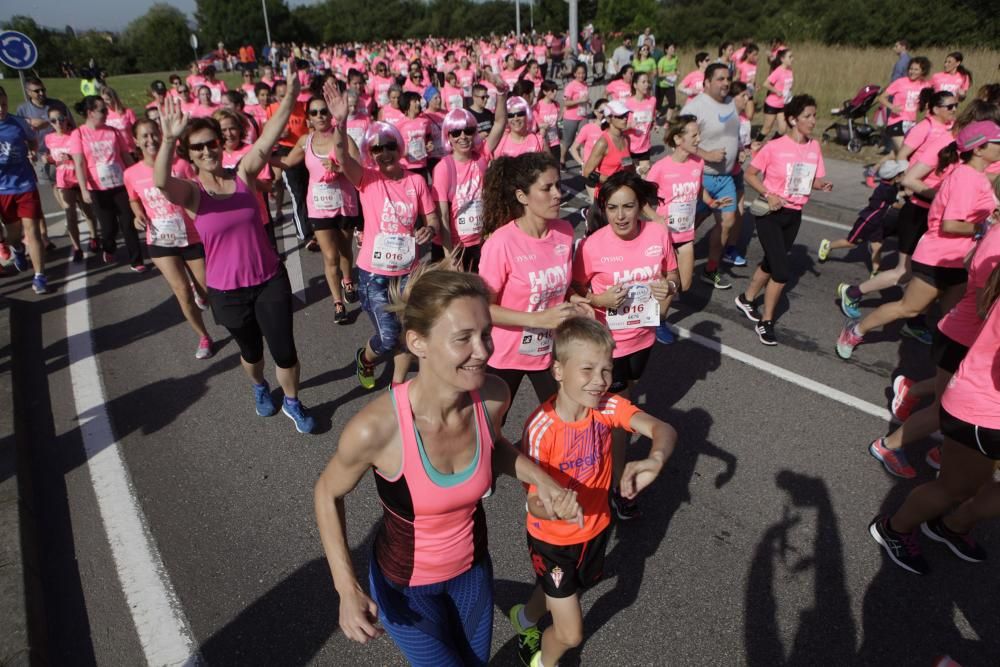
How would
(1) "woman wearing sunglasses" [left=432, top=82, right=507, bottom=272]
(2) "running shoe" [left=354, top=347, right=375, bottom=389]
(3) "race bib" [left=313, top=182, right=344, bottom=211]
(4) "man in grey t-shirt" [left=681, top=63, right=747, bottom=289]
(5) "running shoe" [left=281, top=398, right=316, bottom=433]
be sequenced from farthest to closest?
(4) "man in grey t-shirt" [left=681, top=63, right=747, bottom=289] → (3) "race bib" [left=313, top=182, right=344, bottom=211] → (1) "woman wearing sunglasses" [left=432, top=82, right=507, bottom=272] → (2) "running shoe" [left=354, top=347, right=375, bottom=389] → (5) "running shoe" [left=281, top=398, right=316, bottom=433]

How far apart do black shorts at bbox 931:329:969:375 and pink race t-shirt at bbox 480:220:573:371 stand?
2.23 metres

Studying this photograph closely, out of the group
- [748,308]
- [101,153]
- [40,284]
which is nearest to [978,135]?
[748,308]

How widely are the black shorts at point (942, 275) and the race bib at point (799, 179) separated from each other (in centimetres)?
133

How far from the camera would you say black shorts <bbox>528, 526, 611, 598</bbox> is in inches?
98.3

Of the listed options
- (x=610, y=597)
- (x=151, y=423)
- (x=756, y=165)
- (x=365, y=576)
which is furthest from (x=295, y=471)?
(x=756, y=165)

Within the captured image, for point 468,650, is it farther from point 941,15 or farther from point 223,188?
point 941,15

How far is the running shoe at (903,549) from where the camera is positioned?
325cm

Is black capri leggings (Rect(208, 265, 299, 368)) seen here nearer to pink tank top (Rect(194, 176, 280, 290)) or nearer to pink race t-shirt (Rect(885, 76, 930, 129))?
pink tank top (Rect(194, 176, 280, 290))

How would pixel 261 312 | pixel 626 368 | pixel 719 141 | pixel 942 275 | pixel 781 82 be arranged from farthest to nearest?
pixel 781 82 → pixel 719 141 → pixel 942 275 → pixel 261 312 → pixel 626 368

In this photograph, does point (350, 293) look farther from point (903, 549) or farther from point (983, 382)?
point (983, 382)

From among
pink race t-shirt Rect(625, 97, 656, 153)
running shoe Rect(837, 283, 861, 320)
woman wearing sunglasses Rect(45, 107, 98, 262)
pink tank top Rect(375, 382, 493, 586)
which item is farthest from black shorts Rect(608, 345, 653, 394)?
woman wearing sunglasses Rect(45, 107, 98, 262)

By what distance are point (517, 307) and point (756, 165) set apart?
3711mm

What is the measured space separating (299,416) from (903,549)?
3857 millimetres

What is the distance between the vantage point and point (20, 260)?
27.3ft
